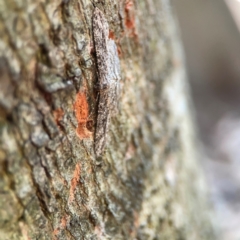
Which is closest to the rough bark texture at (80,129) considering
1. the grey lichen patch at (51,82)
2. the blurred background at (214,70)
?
the grey lichen patch at (51,82)

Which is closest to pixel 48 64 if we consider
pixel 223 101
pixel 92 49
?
pixel 92 49

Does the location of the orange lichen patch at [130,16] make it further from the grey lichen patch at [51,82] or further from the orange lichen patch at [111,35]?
the grey lichen patch at [51,82]

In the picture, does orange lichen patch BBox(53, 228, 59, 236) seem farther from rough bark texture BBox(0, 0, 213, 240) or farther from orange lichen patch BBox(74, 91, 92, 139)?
orange lichen patch BBox(74, 91, 92, 139)

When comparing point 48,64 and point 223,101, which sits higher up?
point 48,64

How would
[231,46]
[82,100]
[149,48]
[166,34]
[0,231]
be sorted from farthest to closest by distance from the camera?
1. [231,46]
2. [166,34]
3. [149,48]
4. [82,100]
5. [0,231]

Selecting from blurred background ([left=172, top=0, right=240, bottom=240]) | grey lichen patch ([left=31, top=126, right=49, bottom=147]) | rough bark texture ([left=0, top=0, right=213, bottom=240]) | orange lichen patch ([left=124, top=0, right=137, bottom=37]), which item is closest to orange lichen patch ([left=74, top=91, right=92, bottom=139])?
rough bark texture ([left=0, top=0, right=213, bottom=240])

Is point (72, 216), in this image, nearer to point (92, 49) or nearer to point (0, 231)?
point (0, 231)

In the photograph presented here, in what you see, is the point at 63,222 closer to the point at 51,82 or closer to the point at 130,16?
the point at 51,82
